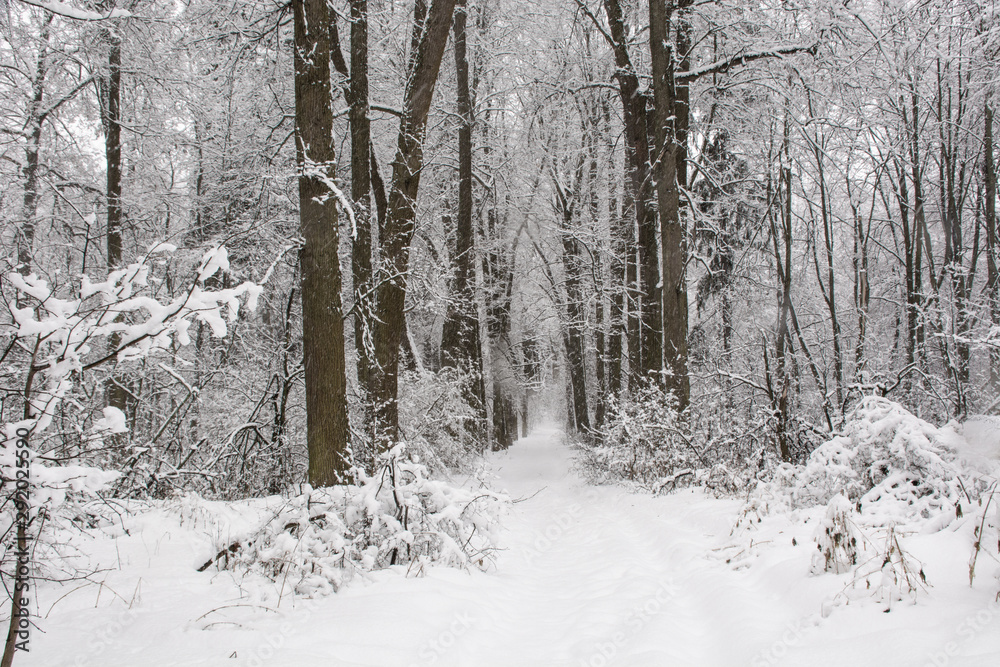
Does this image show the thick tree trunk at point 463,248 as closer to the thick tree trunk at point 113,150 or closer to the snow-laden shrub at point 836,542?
the thick tree trunk at point 113,150

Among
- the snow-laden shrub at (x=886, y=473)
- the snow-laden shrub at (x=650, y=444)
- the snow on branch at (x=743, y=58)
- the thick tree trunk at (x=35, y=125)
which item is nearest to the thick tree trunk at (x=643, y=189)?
the snow-laden shrub at (x=650, y=444)

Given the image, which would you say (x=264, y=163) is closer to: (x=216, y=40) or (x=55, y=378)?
(x=216, y=40)

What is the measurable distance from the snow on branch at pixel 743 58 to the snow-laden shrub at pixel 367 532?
28.1ft

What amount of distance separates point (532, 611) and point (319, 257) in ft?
13.0


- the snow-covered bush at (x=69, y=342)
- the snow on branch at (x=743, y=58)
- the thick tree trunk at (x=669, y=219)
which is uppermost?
the snow on branch at (x=743, y=58)

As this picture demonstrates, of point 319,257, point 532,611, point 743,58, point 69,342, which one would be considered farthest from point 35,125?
point 743,58

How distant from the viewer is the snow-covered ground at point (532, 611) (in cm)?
256

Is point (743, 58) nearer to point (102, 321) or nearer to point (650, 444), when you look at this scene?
point (650, 444)

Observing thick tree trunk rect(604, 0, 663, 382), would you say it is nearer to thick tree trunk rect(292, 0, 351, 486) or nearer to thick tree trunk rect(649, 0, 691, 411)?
thick tree trunk rect(649, 0, 691, 411)

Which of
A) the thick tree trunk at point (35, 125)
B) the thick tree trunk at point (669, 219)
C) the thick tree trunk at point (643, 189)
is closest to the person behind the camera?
the thick tree trunk at point (35, 125)

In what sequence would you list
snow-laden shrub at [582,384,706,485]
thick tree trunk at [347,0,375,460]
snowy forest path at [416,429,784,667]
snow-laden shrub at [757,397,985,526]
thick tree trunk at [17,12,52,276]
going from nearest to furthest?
snowy forest path at [416,429,784,667] < snow-laden shrub at [757,397,985,526] < thick tree trunk at [347,0,375,460] < snow-laden shrub at [582,384,706,485] < thick tree trunk at [17,12,52,276]

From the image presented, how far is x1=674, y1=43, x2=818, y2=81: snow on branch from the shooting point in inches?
362

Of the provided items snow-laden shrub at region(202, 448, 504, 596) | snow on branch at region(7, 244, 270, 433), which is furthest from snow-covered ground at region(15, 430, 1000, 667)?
snow on branch at region(7, 244, 270, 433)

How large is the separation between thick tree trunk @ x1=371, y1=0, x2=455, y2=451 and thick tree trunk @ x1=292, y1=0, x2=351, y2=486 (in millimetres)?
2066
